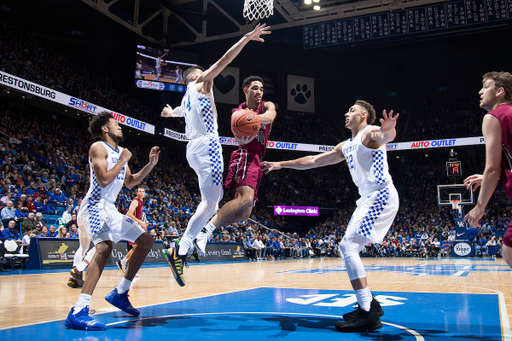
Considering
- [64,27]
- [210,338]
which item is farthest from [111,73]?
[210,338]

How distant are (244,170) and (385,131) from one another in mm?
1620

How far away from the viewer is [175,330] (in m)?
3.45

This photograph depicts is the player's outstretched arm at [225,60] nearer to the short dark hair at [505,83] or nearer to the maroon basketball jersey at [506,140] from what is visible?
the short dark hair at [505,83]

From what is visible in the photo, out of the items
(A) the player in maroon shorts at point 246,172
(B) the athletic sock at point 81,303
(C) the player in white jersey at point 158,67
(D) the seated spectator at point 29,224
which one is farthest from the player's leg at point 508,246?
(C) the player in white jersey at point 158,67

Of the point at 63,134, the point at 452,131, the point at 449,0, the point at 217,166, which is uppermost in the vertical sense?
the point at 449,0

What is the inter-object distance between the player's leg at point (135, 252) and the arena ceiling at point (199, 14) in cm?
1963

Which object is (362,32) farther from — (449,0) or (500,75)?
(500,75)

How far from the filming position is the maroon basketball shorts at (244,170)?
4527mm

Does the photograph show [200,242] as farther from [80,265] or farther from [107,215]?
[80,265]

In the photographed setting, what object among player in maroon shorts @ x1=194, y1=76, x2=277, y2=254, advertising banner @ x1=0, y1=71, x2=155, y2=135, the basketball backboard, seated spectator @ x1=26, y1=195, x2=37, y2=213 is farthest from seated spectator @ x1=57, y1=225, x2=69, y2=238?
the basketball backboard

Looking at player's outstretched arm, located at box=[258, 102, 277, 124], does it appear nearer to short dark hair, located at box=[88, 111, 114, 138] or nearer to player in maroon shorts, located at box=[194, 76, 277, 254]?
player in maroon shorts, located at box=[194, 76, 277, 254]

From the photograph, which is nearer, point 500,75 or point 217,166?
point 500,75

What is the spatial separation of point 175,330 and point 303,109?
102 ft

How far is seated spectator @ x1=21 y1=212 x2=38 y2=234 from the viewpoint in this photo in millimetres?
11227
